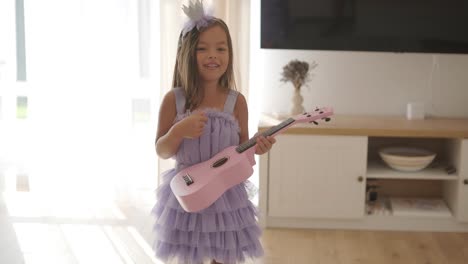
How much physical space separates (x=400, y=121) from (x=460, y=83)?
0.46 meters

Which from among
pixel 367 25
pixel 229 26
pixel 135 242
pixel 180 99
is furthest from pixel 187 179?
pixel 367 25

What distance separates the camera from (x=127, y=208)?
336 centimetres

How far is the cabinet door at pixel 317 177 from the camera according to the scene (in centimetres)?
300

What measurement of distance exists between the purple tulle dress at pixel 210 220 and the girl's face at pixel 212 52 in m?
0.11

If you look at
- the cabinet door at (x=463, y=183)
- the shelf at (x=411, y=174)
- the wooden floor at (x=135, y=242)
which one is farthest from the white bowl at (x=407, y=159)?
the wooden floor at (x=135, y=242)

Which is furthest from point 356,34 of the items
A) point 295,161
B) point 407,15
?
point 295,161

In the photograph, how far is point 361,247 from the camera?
9.36ft

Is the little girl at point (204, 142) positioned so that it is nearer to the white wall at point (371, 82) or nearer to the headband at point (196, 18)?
the headband at point (196, 18)

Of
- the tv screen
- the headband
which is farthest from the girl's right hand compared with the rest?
the tv screen

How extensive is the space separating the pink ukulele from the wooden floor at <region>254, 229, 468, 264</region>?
2.99 feet

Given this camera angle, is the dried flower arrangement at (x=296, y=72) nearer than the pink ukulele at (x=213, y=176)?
No

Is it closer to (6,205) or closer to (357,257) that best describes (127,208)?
(6,205)

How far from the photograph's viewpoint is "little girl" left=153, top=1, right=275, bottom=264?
1.85 m

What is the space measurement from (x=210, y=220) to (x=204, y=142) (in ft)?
0.77
